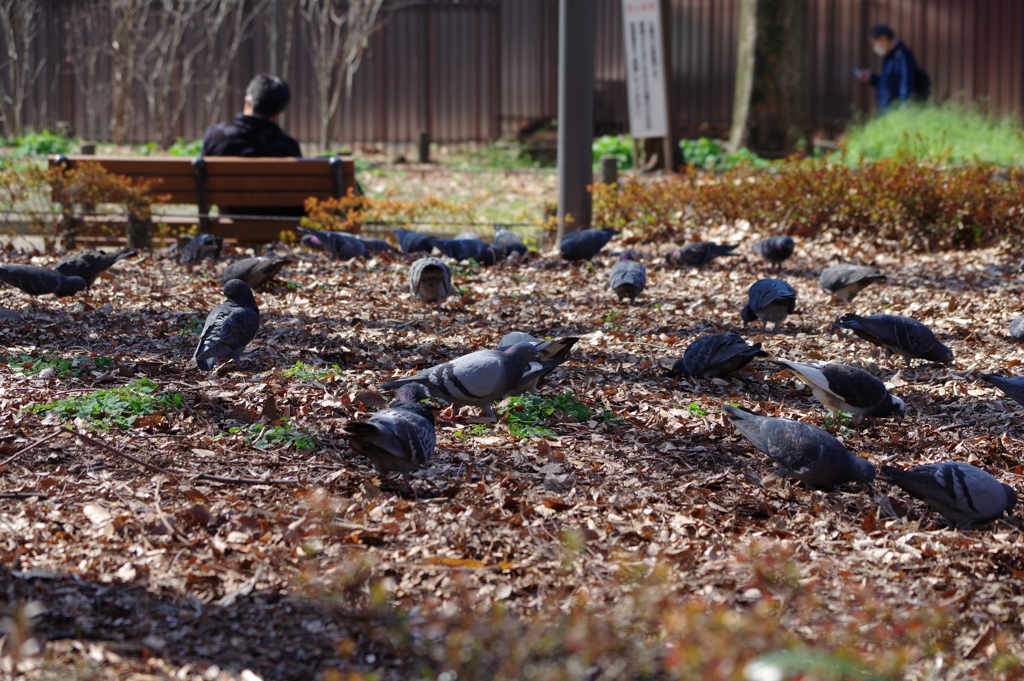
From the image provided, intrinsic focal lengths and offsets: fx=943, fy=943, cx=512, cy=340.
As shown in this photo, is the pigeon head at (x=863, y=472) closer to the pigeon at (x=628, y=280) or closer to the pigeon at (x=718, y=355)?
the pigeon at (x=718, y=355)

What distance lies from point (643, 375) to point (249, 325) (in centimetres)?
227

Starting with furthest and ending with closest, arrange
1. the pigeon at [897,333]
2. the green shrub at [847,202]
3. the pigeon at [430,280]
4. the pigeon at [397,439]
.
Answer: the green shrub at [847,202], the pigeon at [430,280], the pigeon at [897,333], the pigeon at [397,439]

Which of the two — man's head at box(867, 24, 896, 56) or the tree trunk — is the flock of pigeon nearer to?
the tree trunk

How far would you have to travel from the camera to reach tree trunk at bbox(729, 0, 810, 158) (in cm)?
1473

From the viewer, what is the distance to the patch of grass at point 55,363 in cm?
505

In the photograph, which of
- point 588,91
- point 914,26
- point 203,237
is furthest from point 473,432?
point 914,26

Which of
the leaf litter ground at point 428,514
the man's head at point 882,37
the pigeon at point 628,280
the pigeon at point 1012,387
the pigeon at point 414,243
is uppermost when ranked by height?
the man's head at point 882,37

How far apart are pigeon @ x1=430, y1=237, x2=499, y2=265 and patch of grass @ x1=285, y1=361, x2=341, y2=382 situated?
3.23 metres

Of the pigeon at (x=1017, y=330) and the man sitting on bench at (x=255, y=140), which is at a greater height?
the man sitting on bench at (x=255, y=140)

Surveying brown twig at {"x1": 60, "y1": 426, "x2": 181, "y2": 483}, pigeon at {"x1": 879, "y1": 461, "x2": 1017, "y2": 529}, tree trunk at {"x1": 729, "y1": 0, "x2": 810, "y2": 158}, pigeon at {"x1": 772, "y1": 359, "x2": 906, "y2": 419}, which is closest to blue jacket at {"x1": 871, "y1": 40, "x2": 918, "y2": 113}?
tree trunk at {"x1": 729, "y1": 0, "x2": 810, "y2": 158}

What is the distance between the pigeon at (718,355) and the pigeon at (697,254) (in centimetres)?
311

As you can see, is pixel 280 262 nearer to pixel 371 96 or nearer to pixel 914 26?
pixel 371 96

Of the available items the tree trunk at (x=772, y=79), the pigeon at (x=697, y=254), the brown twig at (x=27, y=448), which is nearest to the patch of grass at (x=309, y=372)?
the brown twig at (x=27, y=448)

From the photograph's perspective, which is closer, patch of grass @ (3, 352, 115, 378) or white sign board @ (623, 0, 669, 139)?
patch of grass @ (3, 352, 115, 378)
